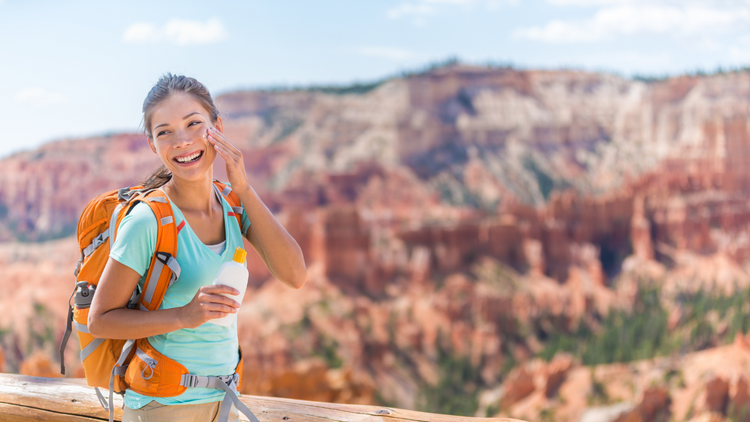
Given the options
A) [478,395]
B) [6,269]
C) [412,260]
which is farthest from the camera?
[6,269]

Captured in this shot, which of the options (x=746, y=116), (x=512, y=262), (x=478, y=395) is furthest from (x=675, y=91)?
(x=478, y=395)

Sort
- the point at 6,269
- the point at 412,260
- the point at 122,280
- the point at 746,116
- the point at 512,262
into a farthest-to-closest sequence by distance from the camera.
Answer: the point at 746,116
the point at 6,269
the point at 512,262
the point at 412,260
the point at 122,280

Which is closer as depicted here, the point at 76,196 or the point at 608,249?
the point at 608,249

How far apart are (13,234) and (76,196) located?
6.61 m

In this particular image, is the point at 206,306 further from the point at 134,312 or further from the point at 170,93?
the point at 170,93

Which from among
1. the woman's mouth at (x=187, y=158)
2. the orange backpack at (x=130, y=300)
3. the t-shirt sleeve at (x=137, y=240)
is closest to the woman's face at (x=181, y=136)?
the woman's mouth at (x=187, y=158)

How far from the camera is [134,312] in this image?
215 cm

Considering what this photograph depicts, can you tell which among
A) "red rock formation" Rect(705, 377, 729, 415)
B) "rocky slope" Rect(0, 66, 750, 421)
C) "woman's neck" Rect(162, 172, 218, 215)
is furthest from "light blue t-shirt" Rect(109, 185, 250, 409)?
"red rock formation" Rect(705, 377, 729, 415)

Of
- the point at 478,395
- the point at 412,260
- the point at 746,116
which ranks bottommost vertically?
the point at 478,395

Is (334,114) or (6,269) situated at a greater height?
(334,114)

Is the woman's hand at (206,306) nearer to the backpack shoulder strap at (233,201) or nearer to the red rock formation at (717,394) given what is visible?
the backpack shoulder strap at (233,201)

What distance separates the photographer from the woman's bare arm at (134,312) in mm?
2121

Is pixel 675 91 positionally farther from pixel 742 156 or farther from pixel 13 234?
pixel 13 234

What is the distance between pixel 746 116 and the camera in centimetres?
6169
